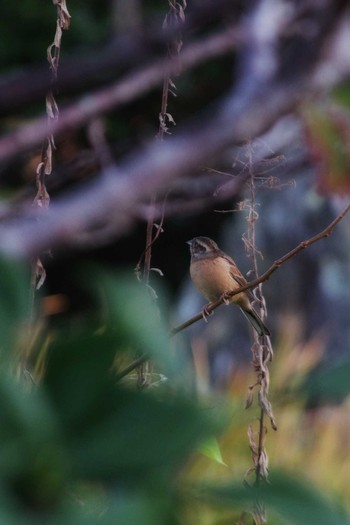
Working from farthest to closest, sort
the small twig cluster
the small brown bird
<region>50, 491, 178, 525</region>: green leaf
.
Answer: the small brown bird < the small twig cluster < <region>50, 491, 178, 525</region>: green leaf

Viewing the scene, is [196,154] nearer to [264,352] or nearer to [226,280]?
[264,352]

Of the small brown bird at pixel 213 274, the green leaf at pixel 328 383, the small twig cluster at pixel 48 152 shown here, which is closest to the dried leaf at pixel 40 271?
the small twig cluster at pixel 48 152

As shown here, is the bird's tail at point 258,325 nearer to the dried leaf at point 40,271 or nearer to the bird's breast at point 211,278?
the bird's breast at point 211,278

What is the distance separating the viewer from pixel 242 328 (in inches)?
238

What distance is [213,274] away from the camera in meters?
3.35

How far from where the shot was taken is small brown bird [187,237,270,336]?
3.26 m

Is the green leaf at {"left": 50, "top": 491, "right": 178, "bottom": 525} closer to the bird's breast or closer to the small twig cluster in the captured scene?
the small twig cluster

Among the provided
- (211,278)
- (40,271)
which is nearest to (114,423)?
(40,271)

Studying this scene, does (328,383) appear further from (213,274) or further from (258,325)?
(213,274)

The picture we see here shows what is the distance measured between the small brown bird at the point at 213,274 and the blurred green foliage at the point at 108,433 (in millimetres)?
2608

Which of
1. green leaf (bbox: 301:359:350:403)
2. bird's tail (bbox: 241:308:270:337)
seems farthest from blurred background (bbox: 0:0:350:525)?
bird's tail (bbox: 241:308:270:337)

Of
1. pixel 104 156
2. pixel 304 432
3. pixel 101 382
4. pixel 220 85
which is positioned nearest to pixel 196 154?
pixel 101 382

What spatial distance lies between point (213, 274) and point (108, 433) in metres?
2.89

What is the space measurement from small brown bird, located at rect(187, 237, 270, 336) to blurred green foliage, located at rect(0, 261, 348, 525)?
261cm
